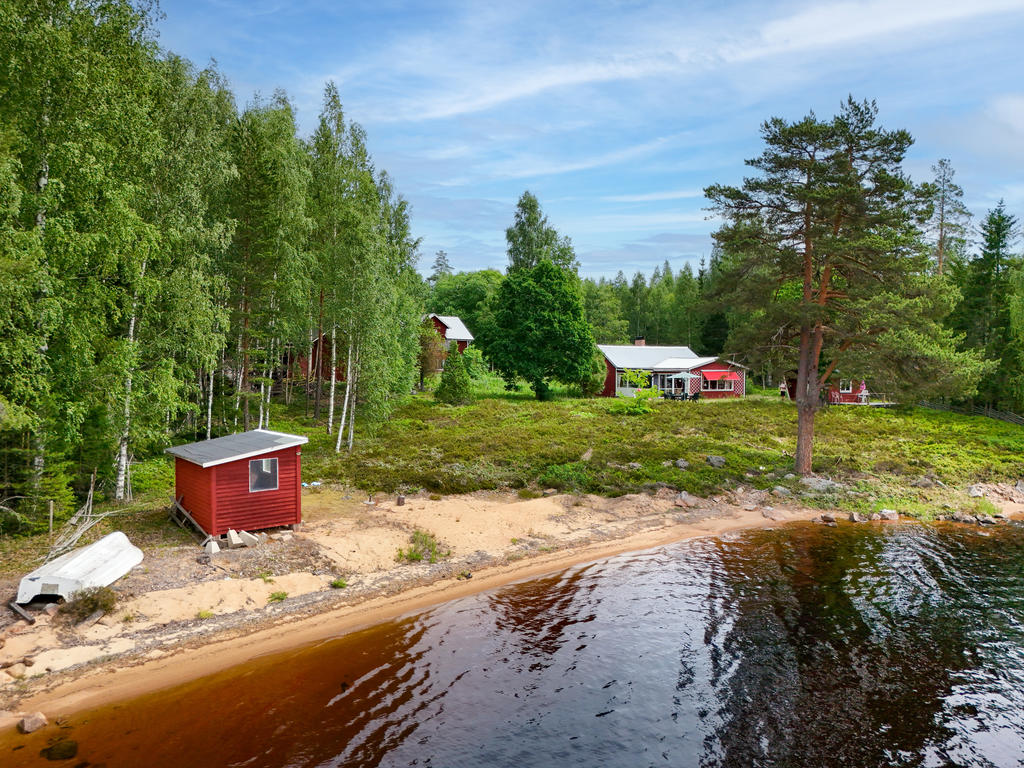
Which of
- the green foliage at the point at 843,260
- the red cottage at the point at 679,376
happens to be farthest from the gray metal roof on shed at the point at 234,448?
the red cottage at the point at 679,376

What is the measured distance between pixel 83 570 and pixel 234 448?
4.83 meters

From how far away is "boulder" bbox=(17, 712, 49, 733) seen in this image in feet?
31.7

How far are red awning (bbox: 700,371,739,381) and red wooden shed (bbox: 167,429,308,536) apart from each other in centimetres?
3999

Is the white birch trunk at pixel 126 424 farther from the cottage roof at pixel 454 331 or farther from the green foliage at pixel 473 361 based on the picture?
the cottage roof at pixel 454 331

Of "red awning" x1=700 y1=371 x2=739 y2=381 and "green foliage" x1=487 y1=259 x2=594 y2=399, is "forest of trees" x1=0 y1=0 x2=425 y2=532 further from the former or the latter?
"red awning" x1=700 y1=371 x2=739 y2=381

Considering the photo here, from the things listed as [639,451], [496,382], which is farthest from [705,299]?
[496,382]

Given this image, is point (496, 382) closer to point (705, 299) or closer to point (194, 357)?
point (705, 299)

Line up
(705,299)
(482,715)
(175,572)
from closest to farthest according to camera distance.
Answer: (482,715)
(175,572)
(705,299)

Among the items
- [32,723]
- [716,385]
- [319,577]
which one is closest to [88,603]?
[32,723]

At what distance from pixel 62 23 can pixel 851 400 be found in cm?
5314

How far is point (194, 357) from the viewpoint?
19922 millimetres

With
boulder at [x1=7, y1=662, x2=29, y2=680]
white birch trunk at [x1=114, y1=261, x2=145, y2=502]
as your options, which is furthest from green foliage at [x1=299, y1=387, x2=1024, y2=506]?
boulder at [x1=7, y1=662, x2=29, y2=680]

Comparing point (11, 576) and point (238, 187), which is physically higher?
point (238, 187)

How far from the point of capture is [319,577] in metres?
15.5
